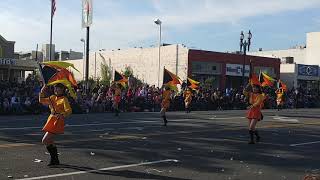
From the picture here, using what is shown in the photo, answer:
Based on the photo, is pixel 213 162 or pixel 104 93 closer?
pixel 213 162

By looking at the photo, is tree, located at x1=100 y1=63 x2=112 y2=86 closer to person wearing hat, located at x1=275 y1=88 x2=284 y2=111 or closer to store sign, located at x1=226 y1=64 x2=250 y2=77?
store sign, located at x1=226 y1=64 x2=250 y2=77

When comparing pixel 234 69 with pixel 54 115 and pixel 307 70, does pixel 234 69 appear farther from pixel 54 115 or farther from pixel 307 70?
pixel 54 115

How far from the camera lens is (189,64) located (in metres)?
50.8

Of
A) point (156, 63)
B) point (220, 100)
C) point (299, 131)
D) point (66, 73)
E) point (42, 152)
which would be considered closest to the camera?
point (66, 73)

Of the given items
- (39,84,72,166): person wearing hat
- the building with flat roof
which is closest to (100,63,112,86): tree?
the building with flat roof

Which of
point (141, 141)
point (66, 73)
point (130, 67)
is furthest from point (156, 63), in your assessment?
point (66, 73)

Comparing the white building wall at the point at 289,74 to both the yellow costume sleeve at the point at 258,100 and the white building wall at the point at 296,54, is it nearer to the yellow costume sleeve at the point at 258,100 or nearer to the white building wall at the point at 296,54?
the white building wall at the point at 296,54

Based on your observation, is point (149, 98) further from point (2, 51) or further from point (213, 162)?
point (2, 51)

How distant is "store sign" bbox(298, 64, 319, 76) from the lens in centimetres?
6259

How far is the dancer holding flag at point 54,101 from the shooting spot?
10344 millimetres

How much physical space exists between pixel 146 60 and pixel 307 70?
20248 millimetres

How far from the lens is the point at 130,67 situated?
193ft

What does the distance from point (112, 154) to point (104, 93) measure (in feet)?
64.3

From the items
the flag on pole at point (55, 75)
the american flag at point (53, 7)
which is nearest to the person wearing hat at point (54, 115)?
the flag on pole at point (55, 75)
